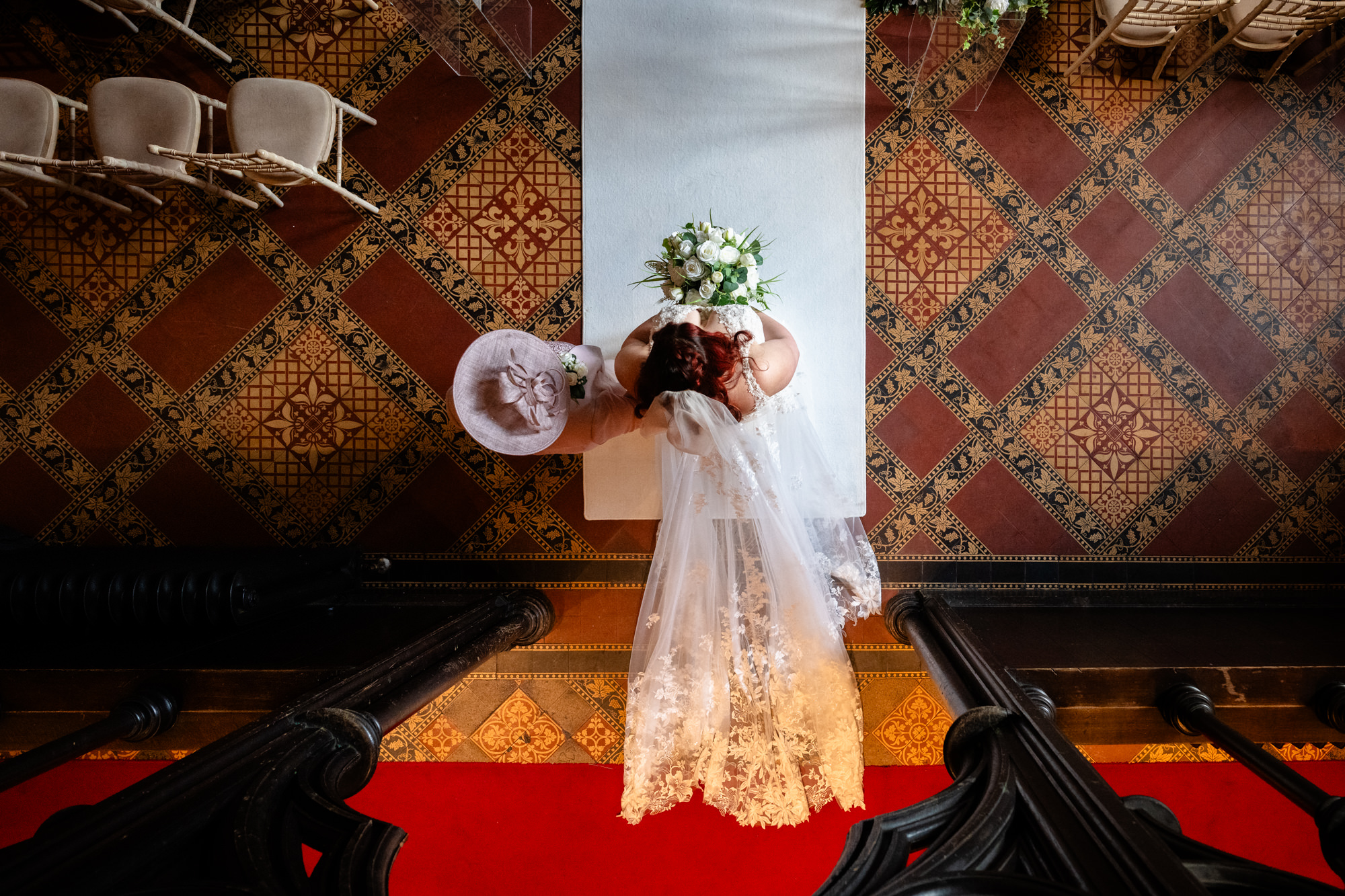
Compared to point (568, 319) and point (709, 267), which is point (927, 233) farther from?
point (568, 319)

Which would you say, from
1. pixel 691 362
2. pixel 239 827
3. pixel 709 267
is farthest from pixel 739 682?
pixel 239 827

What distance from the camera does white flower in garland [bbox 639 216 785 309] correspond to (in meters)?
2.61

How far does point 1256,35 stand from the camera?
3.31 metres

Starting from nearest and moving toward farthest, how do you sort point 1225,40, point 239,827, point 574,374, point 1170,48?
1. point 239,827
2. point 574,374
3. point 1225,40
4. point 1170,48

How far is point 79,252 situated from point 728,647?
12.7 feet

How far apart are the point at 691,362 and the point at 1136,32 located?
3018mm

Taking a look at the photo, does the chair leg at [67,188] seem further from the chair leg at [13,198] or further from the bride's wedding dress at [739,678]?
the bride's wedding dress at [739,678]

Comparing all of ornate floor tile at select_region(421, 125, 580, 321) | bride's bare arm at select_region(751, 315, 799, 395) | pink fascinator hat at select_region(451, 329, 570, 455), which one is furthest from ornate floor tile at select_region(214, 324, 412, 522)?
bride's bare arm at select_region(751, 315, 799, 395)

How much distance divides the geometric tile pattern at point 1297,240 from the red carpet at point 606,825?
2.32 meters

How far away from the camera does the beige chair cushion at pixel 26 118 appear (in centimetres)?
310

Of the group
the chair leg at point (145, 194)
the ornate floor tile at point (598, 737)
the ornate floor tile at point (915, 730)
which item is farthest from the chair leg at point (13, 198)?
the ornate floor tile at point (915, 730)

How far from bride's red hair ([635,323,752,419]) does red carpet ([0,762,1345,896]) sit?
2029 mm

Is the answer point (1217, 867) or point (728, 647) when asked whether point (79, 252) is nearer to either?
point (728, 647)

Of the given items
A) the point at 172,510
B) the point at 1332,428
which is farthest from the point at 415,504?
the point at 1332,428
